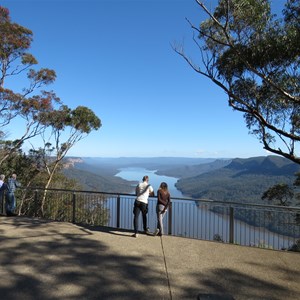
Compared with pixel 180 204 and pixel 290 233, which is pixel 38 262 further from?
pixel 290 233

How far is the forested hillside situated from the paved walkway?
76.0 ft

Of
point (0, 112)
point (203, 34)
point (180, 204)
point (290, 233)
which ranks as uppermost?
point (203, 34)

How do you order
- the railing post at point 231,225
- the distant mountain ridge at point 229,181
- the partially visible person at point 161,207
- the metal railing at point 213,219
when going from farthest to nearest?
the distant mountain ridge at point 229,181 < the partially visible person at point 161,207 < the metal railing at point 213,219 < the railing post at point 231,225

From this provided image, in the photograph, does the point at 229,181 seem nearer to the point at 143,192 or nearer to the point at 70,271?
the point at 143,192

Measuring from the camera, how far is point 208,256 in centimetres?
712

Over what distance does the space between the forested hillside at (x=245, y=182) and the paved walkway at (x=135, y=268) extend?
23.2 meters

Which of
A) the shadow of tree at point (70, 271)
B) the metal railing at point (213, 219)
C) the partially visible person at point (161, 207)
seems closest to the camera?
the shadow of tree at point (70, 271)

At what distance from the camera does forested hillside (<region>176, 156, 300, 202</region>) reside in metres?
82.9

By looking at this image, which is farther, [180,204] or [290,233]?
[290,233]

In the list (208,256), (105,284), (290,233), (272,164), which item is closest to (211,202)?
(208,256)

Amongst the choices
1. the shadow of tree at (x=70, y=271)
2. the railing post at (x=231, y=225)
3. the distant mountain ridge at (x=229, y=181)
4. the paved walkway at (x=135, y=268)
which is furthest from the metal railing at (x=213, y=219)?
the distant mountain ridge at (x=229, y=181)

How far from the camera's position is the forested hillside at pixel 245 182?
82.9 metres

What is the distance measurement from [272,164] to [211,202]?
139680 millimetres

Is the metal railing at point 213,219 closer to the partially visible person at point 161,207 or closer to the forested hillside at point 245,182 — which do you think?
the partially visible person at point 161,207
